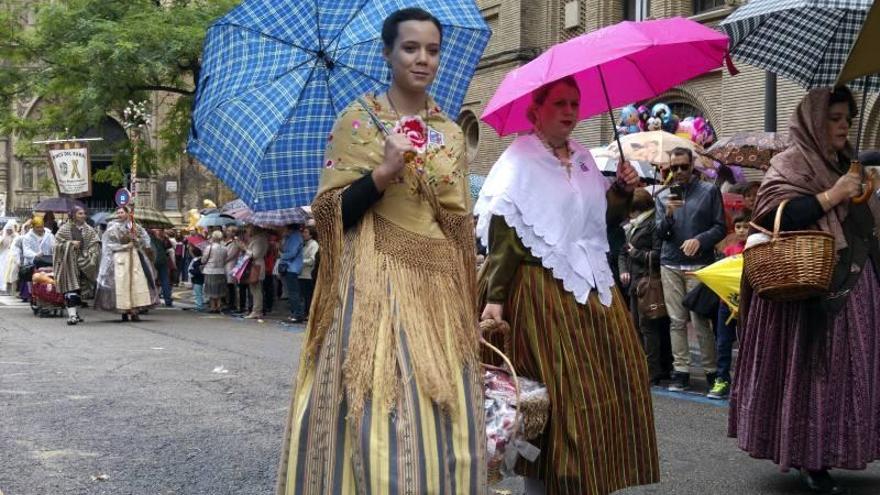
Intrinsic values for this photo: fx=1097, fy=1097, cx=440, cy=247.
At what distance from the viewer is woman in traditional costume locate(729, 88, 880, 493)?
516 cm

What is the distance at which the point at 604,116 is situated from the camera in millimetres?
19625

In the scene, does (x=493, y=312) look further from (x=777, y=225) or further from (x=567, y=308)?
(x=777, y=225)

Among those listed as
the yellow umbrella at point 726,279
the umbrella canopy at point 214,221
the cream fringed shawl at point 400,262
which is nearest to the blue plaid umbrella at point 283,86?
the cream fringed shawl at point 400,262

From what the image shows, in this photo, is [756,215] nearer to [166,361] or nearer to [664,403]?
[664,403]

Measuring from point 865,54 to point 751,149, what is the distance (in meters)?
5.83

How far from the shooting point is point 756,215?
17.5ft

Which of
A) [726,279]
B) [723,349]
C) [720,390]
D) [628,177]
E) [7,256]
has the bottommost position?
[720,390]

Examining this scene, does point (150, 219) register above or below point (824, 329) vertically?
above

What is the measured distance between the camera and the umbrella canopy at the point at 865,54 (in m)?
4.38

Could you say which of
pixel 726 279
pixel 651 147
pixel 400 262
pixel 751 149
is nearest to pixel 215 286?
pixel 651 147

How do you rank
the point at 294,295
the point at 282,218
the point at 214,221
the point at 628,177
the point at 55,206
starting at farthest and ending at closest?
the point at 214,221, the point at 55,206, the point at 294,295, the point at 282,218, the point at 628,177

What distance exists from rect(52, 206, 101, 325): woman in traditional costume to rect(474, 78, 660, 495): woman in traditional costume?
13.2 meters

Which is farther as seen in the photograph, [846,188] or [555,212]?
[846,188]

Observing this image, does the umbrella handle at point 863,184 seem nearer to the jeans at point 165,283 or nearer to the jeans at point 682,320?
the jeans at point 682,320
